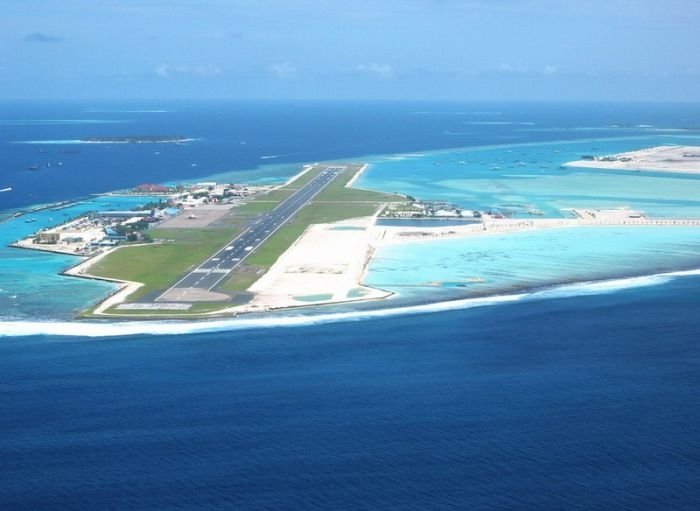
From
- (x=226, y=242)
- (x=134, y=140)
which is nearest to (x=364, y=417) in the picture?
(x=226, y=242)

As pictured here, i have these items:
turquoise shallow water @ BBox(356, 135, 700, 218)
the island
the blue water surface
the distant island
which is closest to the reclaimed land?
the island

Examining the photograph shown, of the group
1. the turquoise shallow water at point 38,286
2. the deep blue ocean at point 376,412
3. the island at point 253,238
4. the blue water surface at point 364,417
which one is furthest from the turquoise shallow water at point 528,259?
the turquoise shallow water at point 38,286

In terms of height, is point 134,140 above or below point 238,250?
above

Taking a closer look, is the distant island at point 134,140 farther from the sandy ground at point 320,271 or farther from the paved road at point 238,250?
the sandy ground at point 320,271

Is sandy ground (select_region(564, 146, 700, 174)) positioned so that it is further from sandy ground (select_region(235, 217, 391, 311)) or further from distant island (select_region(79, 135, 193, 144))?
distant island (select_region(79, 135, 193, 144))

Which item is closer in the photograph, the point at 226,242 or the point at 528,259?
the point at 528,259

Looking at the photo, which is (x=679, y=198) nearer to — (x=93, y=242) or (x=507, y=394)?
(x=93, y=242)

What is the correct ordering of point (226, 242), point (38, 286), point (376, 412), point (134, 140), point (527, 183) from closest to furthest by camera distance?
point (376, 412)
point (38, 286)
point (226, 242)
point (527, 183)
point (134, 140)

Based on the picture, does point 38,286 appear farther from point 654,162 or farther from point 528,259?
point 654,162
